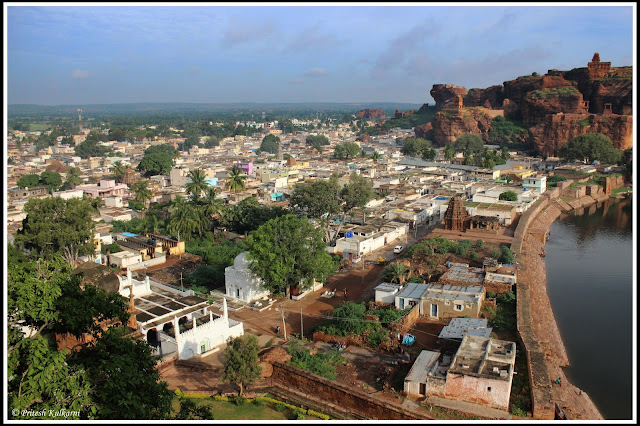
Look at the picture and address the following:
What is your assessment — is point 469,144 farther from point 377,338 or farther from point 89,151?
point 377,338

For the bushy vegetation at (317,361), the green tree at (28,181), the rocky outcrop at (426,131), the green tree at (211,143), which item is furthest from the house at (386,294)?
the green tree at (211,143)

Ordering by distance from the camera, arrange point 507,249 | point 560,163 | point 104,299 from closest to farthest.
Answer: point 104,299
point 507,249
point 560,163

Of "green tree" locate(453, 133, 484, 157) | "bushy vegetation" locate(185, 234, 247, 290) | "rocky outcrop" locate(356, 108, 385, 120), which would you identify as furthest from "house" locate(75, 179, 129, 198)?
"rocky outcrop" locate(356, 108, 385, 120)

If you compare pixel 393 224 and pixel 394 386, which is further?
pixel 393 224

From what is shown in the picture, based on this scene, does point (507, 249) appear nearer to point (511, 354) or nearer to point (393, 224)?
point (393, 224)

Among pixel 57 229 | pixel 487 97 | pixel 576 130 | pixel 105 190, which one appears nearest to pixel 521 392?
pixel 57 229

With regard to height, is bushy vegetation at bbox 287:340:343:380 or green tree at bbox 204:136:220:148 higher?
green tree at bbox 204:136:220:148

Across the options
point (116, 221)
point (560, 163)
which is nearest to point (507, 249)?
point (116, 221)

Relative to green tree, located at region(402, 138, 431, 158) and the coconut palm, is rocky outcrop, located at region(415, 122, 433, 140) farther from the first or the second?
the coconut palm
